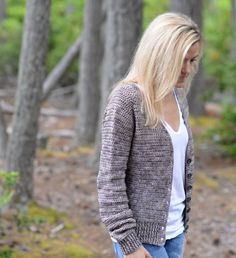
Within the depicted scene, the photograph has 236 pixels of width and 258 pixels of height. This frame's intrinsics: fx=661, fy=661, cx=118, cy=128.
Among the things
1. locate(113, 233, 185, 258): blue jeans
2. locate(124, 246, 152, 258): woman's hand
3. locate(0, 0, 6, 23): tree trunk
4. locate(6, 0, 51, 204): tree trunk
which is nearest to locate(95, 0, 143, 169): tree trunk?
locate(6, 0, 51, 204): tree trunk

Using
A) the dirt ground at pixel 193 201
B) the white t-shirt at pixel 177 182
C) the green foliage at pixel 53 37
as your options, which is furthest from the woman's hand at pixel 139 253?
the green foliage at pixel 53 37

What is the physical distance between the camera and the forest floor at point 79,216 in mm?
5738

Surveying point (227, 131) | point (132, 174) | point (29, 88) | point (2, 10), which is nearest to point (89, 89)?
point (227, 131)

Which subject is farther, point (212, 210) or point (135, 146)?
point (212, 210)

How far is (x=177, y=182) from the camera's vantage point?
9.82ft

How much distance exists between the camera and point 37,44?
617 centimetres

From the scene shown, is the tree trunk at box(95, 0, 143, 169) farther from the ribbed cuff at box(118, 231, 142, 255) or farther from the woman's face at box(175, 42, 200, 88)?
the ribbed cuff at box(118, 231, 142, 255)

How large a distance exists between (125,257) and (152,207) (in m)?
0.25

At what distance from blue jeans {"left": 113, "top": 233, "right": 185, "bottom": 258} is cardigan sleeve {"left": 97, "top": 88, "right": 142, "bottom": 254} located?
9 cm

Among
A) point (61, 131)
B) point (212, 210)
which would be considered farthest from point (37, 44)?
point (61, 131)

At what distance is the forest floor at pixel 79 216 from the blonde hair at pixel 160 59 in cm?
218

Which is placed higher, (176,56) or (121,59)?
(176,56)

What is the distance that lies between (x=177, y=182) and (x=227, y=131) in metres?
8.15

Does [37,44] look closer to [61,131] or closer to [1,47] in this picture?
[61,131]
